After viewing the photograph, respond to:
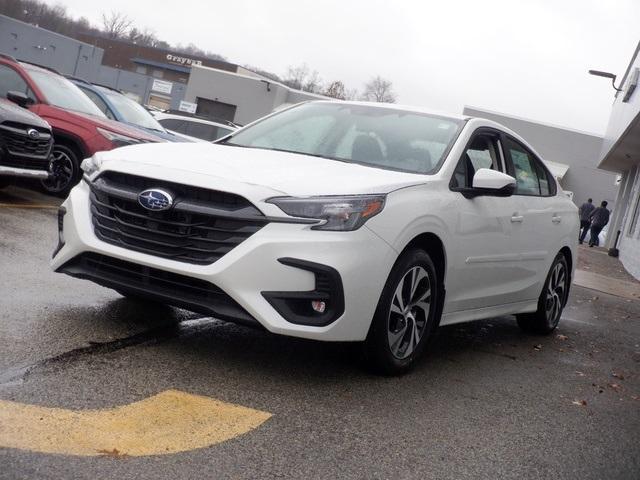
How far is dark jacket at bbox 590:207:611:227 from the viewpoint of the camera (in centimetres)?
3069

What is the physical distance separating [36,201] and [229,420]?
7.87m

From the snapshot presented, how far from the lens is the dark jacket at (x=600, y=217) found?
30688 millimetres

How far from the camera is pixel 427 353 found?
5.89 m

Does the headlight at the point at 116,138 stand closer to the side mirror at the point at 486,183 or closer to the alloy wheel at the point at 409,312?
the side mirror at the point at 486,183

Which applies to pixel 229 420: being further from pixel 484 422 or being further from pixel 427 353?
pixel 427 353

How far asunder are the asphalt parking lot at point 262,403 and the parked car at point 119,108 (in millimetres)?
6980

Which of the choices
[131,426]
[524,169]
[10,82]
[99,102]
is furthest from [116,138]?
[131,426]

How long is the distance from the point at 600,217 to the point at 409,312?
2759 cm

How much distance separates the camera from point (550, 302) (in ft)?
24.8

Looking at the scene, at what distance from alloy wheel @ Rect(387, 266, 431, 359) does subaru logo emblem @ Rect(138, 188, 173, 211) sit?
1.32m

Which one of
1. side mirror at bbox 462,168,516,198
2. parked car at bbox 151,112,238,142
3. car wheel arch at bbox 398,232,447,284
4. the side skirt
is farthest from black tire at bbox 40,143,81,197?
parked car at bbox 151,112,238,142

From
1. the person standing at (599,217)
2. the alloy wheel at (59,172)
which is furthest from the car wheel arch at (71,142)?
the person standing at (599,217)

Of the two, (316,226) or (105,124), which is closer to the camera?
(316,226)

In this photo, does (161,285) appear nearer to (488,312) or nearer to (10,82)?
(488,312)
